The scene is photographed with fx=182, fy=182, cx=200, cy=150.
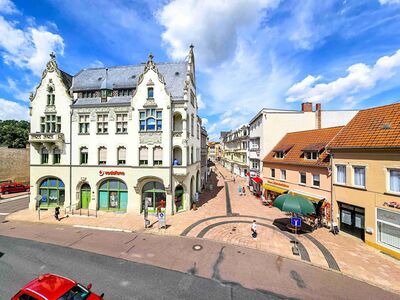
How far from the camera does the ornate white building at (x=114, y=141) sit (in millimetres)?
21891

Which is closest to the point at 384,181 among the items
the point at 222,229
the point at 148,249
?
the point at 222,229

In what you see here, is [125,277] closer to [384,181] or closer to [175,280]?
[175,280]

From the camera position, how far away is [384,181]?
13.8m

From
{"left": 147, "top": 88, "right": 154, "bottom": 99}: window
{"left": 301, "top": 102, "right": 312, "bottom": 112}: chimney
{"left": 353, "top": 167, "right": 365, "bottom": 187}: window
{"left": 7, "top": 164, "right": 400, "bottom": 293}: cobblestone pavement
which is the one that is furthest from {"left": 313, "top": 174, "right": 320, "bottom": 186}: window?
{"left": 147, "top": 88, "right": 154, "bottom": 99}: window

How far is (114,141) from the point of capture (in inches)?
898

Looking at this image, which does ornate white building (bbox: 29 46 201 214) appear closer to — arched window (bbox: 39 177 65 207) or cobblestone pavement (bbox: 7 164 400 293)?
arched window (bbox: 39 177 65 207)

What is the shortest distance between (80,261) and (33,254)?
166 inches

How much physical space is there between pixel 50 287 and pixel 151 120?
17.4 metres

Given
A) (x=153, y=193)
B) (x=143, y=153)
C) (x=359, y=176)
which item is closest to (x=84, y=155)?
(x=143, y=153)

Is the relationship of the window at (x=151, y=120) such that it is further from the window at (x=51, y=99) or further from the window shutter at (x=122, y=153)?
the window at (x=51, y=99)

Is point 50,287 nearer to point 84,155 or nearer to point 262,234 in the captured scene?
point 262,234

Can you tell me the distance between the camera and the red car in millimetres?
6848

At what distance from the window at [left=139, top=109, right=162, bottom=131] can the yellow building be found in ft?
60.8

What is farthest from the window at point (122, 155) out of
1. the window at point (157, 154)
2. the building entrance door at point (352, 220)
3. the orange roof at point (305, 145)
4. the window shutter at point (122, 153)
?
the building entrance door at point (352, 220)
